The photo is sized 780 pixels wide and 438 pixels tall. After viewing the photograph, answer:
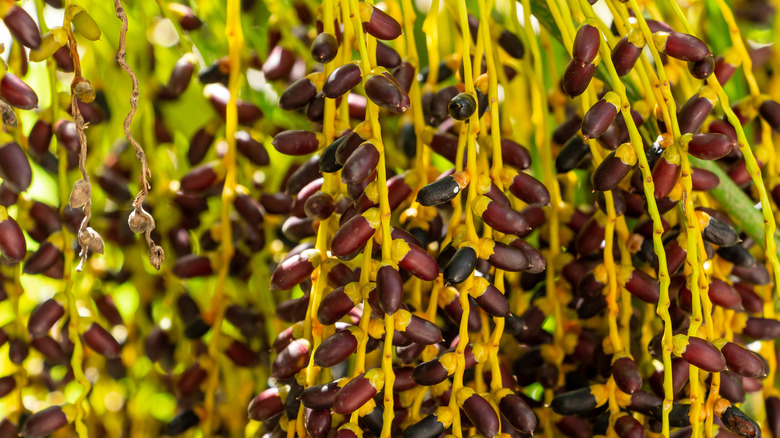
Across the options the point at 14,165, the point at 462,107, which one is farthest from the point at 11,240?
the point at 462,107

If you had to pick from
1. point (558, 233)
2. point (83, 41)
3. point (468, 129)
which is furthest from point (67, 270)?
point (558, 233)

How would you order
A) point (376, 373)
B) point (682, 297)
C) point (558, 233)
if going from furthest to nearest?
point (558, 233) → point (682, 297) → point (376, 373)

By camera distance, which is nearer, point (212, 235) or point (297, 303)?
point (297, 303)

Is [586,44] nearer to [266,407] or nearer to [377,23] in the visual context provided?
[377,23]

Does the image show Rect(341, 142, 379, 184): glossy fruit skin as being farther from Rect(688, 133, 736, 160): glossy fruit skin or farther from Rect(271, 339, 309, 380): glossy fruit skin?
Rect(688, 133, 736, 160): glossy fruit skin

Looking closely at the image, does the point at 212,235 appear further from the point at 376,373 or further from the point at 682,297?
the point at 682,297

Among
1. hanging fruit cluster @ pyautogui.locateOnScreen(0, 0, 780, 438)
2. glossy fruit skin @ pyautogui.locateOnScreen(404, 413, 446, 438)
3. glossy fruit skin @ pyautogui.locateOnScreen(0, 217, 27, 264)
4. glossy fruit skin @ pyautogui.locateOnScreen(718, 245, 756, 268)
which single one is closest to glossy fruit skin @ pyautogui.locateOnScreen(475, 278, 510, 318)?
hanging fruit cluster @ pyautogui.locateOnScreen(0, 0, 780, 438)
